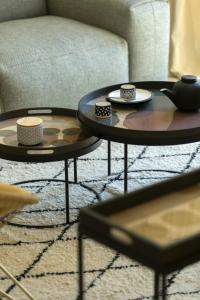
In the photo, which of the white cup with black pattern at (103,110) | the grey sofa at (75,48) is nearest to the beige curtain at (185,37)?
the grey sofa at (75,48)

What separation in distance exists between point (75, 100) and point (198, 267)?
1.29 meters

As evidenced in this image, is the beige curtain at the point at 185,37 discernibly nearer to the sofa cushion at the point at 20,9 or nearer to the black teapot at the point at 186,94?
the sofa cushion at the point at 20,9

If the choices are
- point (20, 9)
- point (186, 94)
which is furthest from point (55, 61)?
point (186, 94)

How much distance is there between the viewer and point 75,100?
10.3 ft

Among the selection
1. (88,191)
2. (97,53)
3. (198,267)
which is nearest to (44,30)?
(97,53)

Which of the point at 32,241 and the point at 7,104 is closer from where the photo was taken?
the point at 32,241

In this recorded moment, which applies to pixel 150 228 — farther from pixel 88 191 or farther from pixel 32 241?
pixel 88 191

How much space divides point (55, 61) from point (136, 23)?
0.47 metres

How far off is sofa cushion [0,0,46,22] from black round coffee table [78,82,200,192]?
1.02m

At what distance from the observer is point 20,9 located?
136 inches

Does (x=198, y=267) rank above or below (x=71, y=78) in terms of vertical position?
below

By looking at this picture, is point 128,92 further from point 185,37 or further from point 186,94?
point 185,37

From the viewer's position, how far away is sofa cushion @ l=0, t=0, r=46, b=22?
11.1 feet

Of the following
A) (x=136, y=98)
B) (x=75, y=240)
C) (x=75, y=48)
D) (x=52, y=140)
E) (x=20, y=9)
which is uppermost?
(x=20, y=9)
